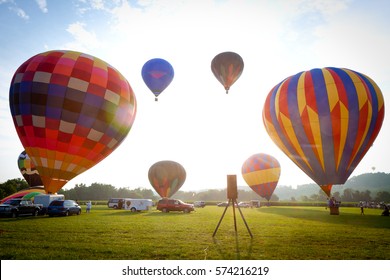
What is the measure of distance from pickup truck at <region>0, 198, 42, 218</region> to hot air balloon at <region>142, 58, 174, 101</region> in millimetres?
16201

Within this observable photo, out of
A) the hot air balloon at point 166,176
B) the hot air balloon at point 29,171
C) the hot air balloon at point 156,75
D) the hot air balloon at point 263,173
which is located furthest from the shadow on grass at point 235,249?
the hot air balloon at point 29,171

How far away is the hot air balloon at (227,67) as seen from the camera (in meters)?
23.0

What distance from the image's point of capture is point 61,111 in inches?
760

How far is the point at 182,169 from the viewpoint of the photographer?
40906mm

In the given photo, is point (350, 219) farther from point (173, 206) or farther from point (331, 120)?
point (173, 206)

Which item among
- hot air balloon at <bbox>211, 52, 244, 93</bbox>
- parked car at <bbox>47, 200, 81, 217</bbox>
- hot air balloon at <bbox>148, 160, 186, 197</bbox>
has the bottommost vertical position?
parked car at <bbox>47, 200, 81, 217</bbox>

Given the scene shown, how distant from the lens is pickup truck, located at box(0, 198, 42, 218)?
22750mm

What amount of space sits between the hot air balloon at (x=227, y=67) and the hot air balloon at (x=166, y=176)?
64.3ft

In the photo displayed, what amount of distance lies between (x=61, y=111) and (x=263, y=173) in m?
31.3

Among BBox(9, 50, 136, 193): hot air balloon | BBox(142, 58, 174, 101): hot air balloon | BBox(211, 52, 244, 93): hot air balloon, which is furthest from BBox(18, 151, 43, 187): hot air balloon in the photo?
BBox(211, 52, 244, 93): hot air balloon

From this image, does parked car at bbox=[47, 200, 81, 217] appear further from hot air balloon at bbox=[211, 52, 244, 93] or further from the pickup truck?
hot air balloon at bbox=[211, 52, 244, 93]

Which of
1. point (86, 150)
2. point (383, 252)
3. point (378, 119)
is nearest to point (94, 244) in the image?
point (383, 252)

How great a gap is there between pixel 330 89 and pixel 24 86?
24817mm

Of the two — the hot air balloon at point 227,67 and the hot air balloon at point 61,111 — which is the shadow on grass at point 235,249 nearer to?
the hot air balloon at point 61,111
